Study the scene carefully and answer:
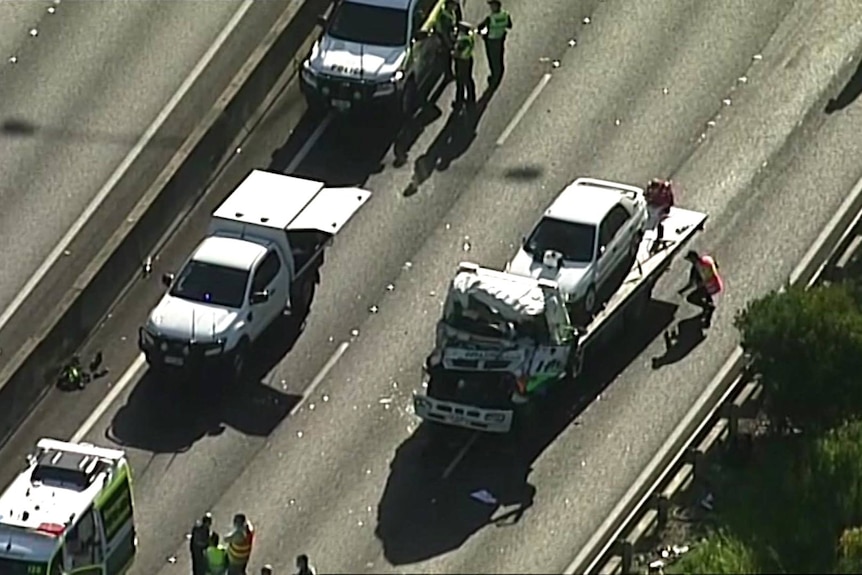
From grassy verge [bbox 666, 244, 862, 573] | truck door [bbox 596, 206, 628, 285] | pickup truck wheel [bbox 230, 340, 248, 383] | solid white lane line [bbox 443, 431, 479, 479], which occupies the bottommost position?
pickup truck wheel [bbox 230, 340, 248, 383]

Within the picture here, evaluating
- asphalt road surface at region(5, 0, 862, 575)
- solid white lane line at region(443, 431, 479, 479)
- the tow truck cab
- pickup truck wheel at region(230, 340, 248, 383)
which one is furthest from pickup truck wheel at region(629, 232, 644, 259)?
pickup truck wheel at region(230, 340, 248, 383)

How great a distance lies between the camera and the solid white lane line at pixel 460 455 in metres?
45.0

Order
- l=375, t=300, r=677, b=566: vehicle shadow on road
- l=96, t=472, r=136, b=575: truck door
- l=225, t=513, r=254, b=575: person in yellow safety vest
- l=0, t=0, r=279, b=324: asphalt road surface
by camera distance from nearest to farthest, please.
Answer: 1. l=225, t=513, r=254, b=575: person in yellow safety vest
2. l=96, t=472, r=136, b=575: truck door
3. l=375, t=300, r=677, b=566: vehicle shadow on road
4. l=0, t=0, r=279, b=324: asphalt road surface

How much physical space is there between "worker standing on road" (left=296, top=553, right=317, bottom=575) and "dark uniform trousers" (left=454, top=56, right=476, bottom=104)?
12.2m

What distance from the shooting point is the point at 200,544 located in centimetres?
4269

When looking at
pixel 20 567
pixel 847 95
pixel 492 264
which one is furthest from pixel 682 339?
pixel 20 567

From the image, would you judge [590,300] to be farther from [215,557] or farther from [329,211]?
[215,557]

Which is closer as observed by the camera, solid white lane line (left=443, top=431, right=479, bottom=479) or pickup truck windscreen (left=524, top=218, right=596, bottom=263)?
solid white lane line (left=443, top=431, right=479, bottom=479)

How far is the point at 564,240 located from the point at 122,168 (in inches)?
325

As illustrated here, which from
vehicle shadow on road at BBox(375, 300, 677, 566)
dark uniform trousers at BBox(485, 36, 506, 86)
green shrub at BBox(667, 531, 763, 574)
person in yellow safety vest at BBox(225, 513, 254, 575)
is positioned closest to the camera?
green shrub at BBox(667, 531, 763, 574)

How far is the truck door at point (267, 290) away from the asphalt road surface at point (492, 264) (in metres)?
0.63

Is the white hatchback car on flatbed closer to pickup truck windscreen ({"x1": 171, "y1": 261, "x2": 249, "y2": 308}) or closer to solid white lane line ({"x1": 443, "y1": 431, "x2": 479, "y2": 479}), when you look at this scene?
solid white lane line ({"x1": 443, "y1": 431, "x2": 479, "y2": 479})

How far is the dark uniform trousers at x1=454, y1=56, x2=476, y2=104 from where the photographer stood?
51.6 metres

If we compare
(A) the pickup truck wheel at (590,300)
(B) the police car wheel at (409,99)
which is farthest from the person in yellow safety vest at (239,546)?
(B) the police car wheel at (409,99)
